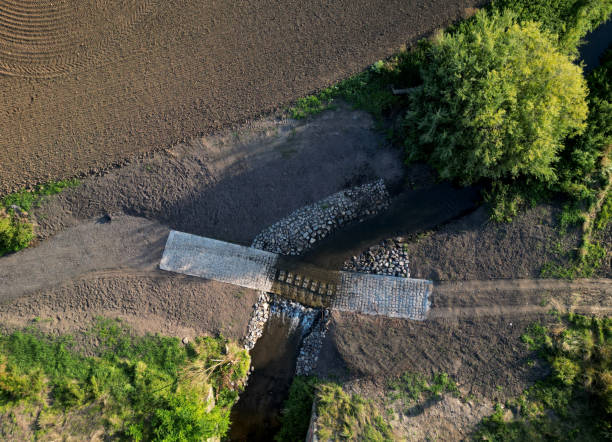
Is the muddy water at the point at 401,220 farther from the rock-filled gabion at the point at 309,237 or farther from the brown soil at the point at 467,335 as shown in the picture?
the brown soil at the point at 467,335

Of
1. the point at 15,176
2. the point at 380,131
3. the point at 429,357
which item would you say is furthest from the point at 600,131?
the point at 15,176

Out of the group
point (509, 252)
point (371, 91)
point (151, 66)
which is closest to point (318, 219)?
point (371, 91)

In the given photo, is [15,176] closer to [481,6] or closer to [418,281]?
[418,281]

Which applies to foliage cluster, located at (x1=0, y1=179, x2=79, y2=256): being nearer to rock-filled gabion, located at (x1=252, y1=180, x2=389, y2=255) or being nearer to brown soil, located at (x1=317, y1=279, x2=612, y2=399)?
rock-filled gabion, located at (x1=252, y1=180, x2=389, y2=255)

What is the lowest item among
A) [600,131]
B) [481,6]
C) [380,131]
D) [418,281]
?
[418,281]

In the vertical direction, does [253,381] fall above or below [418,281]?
below

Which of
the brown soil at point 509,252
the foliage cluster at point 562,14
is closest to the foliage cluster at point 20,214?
the brown soil at point 509,252
